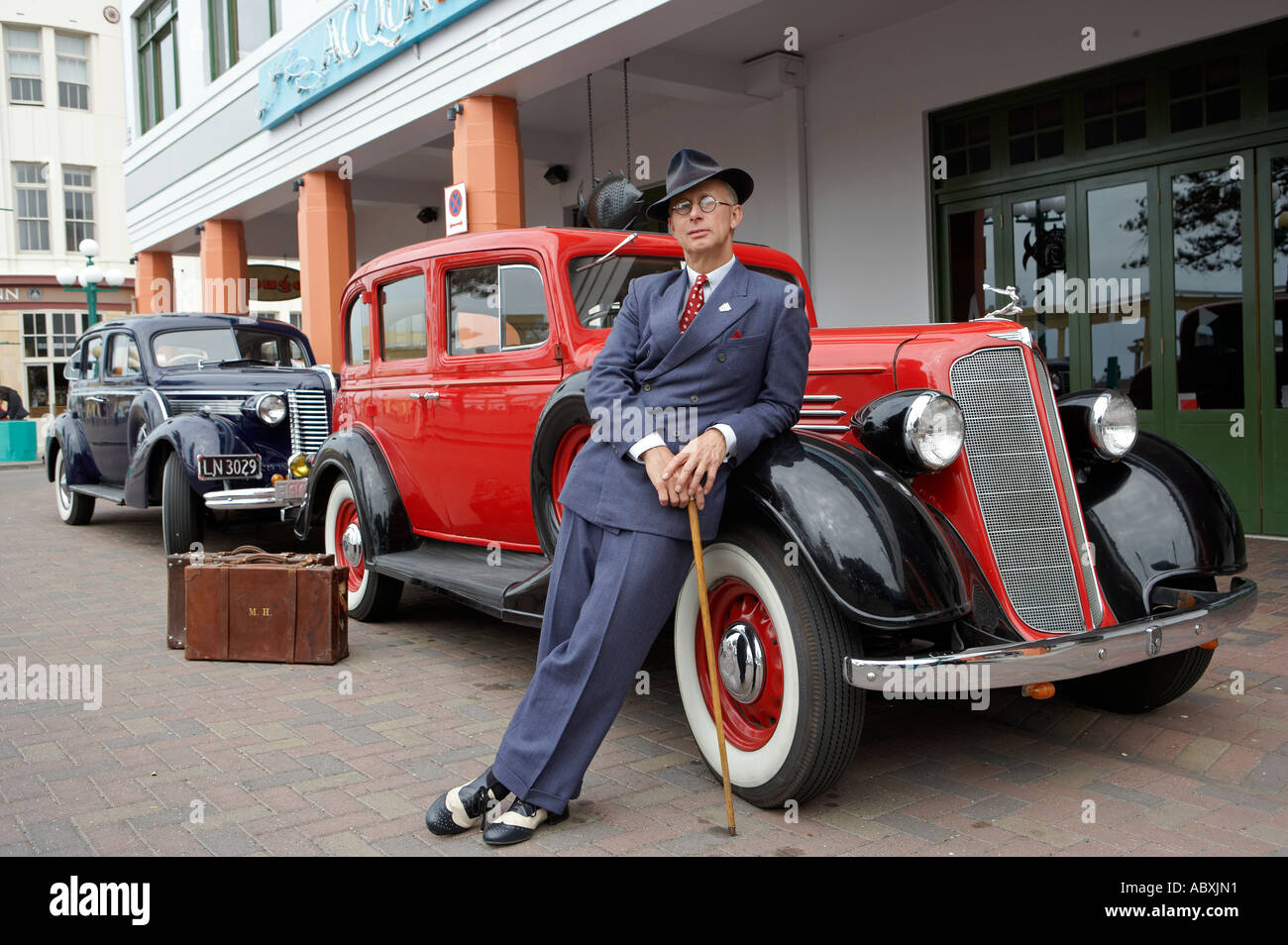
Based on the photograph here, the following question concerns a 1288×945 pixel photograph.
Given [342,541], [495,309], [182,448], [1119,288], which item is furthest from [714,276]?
[1119,288]

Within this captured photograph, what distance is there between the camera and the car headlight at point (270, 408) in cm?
730

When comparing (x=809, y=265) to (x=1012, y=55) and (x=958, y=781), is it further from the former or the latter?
(x=958, y=781)

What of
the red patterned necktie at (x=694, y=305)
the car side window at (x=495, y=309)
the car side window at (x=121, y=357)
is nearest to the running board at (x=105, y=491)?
the car side window at (x=121, y=357)

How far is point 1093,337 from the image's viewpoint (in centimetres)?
776

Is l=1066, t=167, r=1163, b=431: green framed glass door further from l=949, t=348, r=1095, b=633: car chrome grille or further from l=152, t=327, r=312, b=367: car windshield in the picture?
l=152, t=327, r=312, b=367: car windshield

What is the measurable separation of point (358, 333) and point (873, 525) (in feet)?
12.0

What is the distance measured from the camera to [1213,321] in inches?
280

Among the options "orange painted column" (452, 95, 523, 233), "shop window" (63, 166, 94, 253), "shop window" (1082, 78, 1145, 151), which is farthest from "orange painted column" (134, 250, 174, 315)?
"shop window" (1082, 78, 1145, 151)

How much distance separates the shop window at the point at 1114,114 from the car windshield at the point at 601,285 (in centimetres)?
454

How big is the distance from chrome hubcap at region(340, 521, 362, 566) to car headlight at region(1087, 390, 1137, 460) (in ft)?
11.4

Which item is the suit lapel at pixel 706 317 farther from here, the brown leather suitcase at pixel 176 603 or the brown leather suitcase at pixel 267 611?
the brown leather suitcase at pixel 176 603

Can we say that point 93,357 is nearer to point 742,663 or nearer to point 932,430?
point 742,663

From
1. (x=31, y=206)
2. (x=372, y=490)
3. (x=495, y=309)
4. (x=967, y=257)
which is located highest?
(x=31, y=206)

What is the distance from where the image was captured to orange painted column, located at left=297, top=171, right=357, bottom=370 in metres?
12.4
